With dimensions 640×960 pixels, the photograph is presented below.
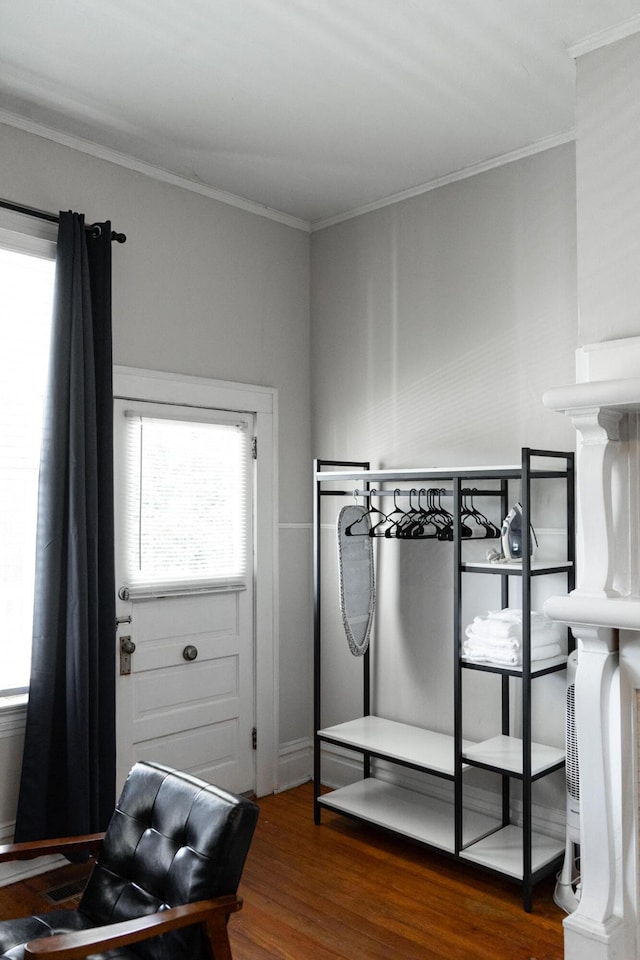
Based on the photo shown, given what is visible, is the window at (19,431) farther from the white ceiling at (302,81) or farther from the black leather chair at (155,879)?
the black leather chair at (155,879)

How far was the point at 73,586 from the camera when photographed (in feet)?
9.80

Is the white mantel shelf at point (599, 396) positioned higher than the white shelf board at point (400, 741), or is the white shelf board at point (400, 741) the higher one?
the white mantel shelf at point (599, 396)

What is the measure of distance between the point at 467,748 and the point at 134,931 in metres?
1.79

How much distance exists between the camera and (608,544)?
2365 mm

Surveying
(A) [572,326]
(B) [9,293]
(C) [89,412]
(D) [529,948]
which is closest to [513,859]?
(D) [529,948]

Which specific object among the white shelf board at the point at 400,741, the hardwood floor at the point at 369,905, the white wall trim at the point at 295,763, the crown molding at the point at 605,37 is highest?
the crown molding at the point at 605,37

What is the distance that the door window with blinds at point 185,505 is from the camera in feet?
11.3

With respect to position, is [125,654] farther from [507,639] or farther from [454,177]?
[454,177]

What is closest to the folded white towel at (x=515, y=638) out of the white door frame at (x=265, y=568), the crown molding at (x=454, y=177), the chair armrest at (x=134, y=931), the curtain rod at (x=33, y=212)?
the white door frame at (x=265, y=568)

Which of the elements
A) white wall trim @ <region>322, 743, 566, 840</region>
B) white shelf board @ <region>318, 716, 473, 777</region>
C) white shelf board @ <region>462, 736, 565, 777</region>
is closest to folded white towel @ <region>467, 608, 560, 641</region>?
white shelf board @ <region>462, 736, 565, 777</region>

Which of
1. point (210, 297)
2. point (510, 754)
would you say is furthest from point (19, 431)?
point (510, 754)

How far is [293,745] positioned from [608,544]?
2.30m

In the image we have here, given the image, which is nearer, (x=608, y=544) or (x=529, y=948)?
(x=608, y=544)

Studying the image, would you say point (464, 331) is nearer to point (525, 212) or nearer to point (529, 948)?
point (525, 212)
